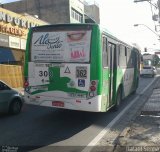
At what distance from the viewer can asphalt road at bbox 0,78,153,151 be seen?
29.0 ft

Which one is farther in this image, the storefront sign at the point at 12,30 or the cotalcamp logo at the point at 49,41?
the storefront sign at the point at 12,30

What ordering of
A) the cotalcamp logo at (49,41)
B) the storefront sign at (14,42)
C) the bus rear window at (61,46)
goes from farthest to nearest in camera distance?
the storefront sign at (14,42), the cotalcamp logo at (49,41), the bus rear window at (61,46)

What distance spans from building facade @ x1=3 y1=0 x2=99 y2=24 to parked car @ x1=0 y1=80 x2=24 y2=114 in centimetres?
3578

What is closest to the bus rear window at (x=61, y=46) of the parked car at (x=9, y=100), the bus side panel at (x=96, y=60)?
the bus side panel at (x=96, y=60)

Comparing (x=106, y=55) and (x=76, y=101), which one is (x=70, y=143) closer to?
(x=76, y=101)

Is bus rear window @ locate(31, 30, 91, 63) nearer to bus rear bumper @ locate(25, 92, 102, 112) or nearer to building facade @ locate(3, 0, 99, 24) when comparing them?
bus rear bumper @ locate(25, 92, 102, 112)

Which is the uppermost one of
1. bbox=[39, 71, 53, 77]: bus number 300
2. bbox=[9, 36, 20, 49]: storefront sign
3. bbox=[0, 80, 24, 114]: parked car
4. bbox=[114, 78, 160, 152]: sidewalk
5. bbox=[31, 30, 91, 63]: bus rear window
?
bbox=[9, 36, 20, 49]: storefront sign

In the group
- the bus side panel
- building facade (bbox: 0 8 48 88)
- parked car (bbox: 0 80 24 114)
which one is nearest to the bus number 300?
the bus side panel

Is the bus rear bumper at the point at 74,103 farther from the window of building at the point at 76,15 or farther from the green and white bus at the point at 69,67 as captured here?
the window of building at the point at 76,15

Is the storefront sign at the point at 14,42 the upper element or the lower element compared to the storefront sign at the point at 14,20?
lower

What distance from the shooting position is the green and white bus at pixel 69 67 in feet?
33.6

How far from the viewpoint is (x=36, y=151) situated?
793 cm

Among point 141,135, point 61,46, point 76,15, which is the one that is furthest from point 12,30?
point 76,15

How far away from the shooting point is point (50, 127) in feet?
34.8
